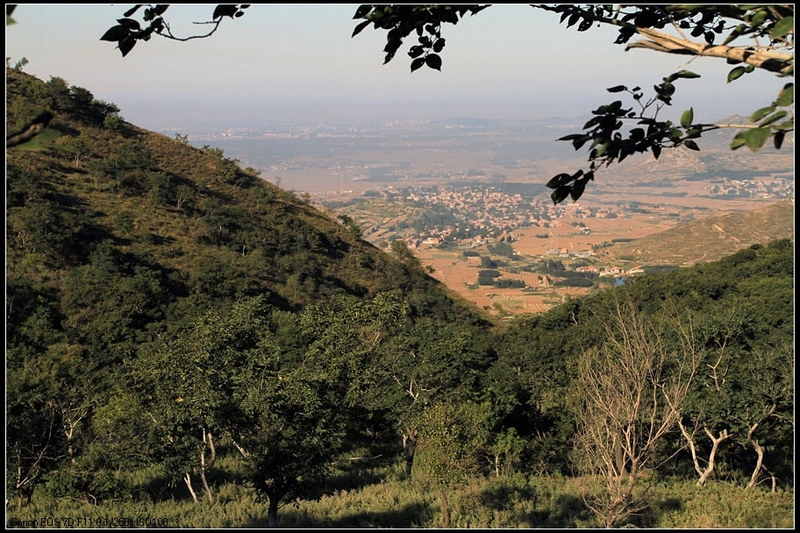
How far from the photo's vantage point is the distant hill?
72.4m

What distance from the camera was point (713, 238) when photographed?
7912 cm

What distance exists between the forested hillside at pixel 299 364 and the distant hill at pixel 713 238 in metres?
40.4

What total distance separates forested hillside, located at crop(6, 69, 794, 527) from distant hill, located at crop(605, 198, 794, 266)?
4040 centimetres

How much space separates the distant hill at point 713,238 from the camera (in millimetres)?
72375

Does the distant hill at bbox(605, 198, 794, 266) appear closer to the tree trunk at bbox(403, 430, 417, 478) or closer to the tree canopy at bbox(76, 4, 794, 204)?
the tree trunk at bbox(403, 430, 417, 478)

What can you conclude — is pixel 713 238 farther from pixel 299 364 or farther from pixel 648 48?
pixel 648 48

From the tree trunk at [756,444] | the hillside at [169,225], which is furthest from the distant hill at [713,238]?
the tree trunk at [756,444]

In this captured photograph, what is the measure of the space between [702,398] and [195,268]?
2366 cm

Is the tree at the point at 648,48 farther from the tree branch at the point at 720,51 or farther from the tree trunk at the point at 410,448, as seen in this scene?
the tree trunk at the point at 410,448

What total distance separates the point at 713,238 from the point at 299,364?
7396 cm

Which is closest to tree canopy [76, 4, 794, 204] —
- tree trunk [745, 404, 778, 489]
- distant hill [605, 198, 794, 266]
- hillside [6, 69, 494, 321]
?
tree trunk [745, 404, 778, 489]

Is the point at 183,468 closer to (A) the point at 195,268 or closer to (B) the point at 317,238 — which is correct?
(A) the point at 195,268

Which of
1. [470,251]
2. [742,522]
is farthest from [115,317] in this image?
[470,251]

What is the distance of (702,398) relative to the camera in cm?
1452
